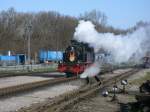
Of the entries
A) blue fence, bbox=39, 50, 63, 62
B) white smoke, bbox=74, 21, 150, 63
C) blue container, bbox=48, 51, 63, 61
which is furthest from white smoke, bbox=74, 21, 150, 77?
blue container, bbox=48, 51, 63, 61

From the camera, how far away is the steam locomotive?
41.9m

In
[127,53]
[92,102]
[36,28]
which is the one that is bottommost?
[92,102]

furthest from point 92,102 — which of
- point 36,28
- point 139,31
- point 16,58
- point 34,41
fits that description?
point 36,28

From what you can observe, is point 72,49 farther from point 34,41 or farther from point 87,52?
point 34,41

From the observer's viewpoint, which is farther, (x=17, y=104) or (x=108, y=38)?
(x=108, y=38)

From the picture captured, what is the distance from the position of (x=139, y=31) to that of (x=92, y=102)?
57.4ft

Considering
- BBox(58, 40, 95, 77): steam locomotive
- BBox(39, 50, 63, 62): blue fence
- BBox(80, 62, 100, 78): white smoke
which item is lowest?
BBox(80, 62, 100, 78): white smoke

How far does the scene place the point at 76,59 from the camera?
A: 42.4 metres

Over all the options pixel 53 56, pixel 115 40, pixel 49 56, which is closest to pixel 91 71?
pixel 115 40

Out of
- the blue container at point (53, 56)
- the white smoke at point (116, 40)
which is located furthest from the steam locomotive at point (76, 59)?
the blue container at point (53, 56)

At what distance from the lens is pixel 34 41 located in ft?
413

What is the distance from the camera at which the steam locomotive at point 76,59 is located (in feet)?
137

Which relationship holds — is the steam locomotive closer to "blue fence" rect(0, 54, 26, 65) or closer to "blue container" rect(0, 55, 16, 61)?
"blue fence" rect(0, 54, 26, 65)

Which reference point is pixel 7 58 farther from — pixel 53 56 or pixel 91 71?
pixel 91 71
